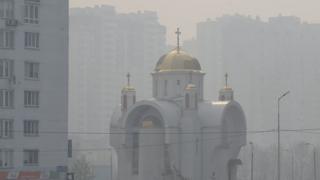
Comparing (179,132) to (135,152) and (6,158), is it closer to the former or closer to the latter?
(135,152)

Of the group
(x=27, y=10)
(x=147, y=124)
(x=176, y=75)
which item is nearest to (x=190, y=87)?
(x=176, y=75)

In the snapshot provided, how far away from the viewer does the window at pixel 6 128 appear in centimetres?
5052

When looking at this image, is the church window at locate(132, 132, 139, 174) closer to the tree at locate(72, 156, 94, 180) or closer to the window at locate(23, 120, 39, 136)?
the tree at locate(72, 156, 94, 180)

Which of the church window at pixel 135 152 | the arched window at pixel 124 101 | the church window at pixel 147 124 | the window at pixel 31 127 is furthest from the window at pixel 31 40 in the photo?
the arched window at pixel 124 101

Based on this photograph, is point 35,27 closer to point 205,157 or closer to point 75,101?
point 205,157

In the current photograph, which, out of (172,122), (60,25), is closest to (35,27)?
(60,25)

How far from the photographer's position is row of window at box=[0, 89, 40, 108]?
167 feet

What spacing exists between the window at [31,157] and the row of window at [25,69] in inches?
160

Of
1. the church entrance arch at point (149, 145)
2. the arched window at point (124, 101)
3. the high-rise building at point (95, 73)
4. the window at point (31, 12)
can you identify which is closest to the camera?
the window at point (31, 12)

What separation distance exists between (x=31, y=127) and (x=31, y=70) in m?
3.16

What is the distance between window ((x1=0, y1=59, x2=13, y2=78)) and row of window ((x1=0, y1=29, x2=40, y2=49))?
803 mm

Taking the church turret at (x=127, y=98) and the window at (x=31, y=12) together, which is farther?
the church turret at (x=127, y=98)

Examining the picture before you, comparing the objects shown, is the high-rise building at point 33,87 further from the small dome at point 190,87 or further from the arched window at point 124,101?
the arched window at point 124,101

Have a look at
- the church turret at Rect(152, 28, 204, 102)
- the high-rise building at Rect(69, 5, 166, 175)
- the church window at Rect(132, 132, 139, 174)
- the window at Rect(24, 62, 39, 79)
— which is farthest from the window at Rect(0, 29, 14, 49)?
the high-rise building at Rect(69, 5, 166, 175)
